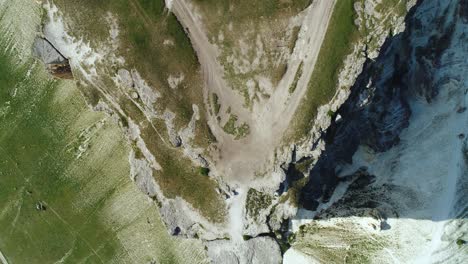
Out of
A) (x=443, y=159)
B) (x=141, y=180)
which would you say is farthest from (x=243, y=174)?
(x=443, y=159)

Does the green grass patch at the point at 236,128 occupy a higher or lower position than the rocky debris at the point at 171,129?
higher

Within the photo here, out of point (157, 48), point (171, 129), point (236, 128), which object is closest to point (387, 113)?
point (236, 128)

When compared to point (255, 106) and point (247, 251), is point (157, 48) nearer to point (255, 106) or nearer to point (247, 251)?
point (255, 106)

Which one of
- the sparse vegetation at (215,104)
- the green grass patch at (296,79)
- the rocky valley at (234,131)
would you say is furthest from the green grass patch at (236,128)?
the green grass patch at (296,79)

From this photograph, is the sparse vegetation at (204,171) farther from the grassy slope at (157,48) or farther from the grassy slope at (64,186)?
the grassy slope at (64,186)

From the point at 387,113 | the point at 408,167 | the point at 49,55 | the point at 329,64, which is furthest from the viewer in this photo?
the point at 408,167

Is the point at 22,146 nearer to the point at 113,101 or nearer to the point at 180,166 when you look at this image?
the point at 113,101
